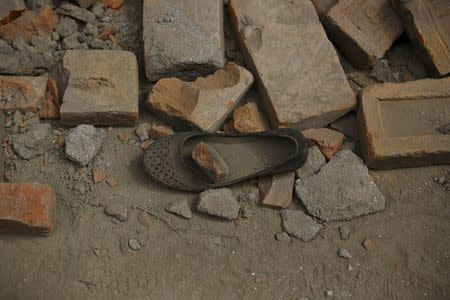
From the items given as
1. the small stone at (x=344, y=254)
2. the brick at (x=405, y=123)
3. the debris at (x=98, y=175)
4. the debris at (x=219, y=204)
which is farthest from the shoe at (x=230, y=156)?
the small stone at (x=344, y=254)

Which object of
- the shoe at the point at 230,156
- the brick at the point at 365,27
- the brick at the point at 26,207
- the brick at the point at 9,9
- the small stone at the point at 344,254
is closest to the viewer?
the brick at the point at 26,207

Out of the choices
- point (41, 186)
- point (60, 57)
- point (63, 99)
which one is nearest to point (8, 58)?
point (60, 57)

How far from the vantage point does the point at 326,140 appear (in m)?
3.24

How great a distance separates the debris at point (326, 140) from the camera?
324 cm

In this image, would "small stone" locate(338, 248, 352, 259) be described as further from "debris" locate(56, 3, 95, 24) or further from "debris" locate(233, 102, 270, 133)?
"debris" locate(56, 3, 95, 24)

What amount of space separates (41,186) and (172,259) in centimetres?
79

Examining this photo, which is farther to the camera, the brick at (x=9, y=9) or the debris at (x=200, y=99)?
the brick at (x=9, y=9)

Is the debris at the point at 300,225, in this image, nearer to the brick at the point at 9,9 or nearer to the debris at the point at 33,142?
the debris at the point at 33,142

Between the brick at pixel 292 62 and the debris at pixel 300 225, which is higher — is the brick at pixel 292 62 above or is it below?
above

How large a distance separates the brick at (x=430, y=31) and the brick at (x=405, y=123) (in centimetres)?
12

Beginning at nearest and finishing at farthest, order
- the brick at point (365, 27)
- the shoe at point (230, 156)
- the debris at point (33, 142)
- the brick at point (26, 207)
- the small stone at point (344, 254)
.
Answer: the brick at point (26, 207), the small stone at point (344, 254), the shoe at point (230, 156), the debris at point (33, 142), the brick at point (365, 27)

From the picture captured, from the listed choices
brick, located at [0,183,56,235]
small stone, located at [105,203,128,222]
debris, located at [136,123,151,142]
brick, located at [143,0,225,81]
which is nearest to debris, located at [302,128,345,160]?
brick, located at [143,0,225,81]

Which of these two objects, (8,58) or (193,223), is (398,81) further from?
(8,58)

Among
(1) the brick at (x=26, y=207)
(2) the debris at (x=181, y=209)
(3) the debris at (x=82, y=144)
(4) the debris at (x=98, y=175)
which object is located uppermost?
(3) the debris at (x=82, y=144)
